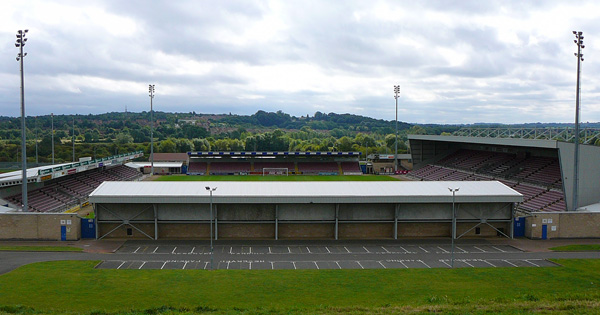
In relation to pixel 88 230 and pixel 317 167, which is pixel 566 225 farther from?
pixel 317 167

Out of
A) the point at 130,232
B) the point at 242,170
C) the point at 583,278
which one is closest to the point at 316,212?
the point at 130,232

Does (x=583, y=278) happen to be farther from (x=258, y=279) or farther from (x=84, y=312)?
(x=84, y=312)

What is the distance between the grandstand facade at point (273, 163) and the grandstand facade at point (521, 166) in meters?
16.3

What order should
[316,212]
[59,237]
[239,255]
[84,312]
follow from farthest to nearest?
[316,212] → [59,237] → [239,255] → [84,312]

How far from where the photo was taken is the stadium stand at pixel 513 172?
4709 cm

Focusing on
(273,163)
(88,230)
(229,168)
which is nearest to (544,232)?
(88,230)

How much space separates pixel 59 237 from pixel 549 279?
111ft

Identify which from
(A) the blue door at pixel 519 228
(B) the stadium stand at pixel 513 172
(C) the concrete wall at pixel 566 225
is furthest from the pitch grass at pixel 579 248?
(B) the stadium stand at pixel 513 172

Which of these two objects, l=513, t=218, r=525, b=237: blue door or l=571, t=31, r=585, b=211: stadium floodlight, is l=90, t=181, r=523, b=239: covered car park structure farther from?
l=571, t=31, r=585, b=211: stadium floodlight

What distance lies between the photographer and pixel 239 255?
3105cm

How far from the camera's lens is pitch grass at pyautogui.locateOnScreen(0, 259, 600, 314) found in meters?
19.7

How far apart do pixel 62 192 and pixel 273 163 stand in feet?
168

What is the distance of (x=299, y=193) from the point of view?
36438 mm

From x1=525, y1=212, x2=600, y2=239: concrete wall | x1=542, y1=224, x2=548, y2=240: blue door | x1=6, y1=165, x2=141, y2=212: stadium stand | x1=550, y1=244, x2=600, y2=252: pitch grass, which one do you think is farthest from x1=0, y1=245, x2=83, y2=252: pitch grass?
x1=542, y1=224, x2=548, y2=240: blue door
